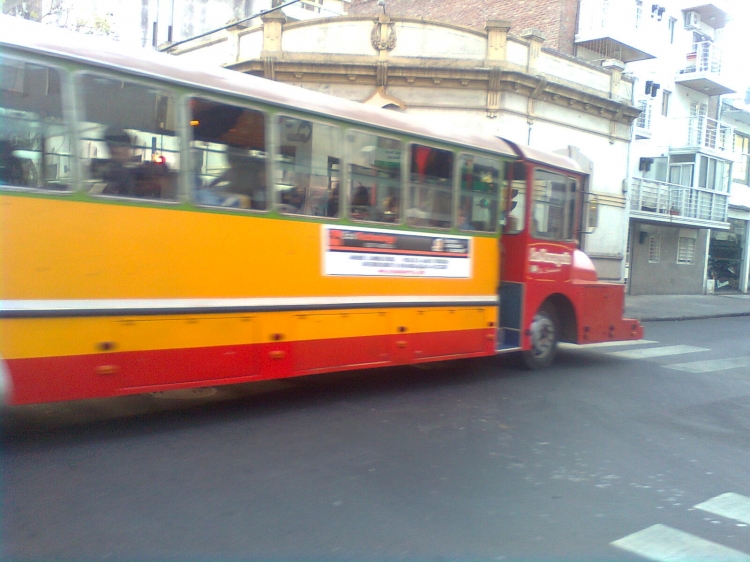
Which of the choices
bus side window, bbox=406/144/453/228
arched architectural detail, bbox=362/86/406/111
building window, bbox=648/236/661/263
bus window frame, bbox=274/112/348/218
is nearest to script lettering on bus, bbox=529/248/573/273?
bus side window, bbox=406/144/453/228

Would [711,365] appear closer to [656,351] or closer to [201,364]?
[656,351]

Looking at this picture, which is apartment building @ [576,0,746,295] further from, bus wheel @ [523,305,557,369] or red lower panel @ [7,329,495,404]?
red lower panel @ [7,329,495,404]

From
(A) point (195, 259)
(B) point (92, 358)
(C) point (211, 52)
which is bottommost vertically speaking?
(B) point (92, 358)

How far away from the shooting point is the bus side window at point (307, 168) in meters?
6.49

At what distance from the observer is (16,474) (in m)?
4.64

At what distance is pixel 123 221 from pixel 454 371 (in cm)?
528

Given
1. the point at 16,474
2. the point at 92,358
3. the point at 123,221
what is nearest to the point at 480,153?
the point at 123,221

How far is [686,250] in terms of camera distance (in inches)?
1190

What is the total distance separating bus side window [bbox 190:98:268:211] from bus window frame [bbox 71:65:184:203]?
0.33ft

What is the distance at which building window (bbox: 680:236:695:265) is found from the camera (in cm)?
2966

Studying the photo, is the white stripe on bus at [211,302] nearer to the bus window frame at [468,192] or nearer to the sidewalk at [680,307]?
the bus window frame at [468,192]

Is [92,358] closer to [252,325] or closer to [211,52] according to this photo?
[252,325]

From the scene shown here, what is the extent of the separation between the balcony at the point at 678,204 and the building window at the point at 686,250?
1.21m

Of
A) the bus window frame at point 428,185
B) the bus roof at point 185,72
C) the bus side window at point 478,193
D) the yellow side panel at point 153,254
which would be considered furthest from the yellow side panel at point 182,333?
the bus side window at point 478,193
